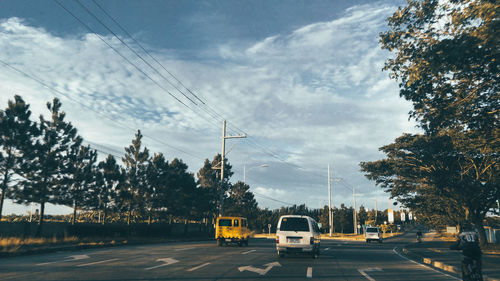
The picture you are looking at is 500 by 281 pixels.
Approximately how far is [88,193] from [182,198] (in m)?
14.3

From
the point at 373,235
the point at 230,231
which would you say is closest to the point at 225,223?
the point at 230,231

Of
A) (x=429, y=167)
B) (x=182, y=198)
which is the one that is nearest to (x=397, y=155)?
(x=429, y=167)

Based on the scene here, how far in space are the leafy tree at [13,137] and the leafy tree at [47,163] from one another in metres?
0.66

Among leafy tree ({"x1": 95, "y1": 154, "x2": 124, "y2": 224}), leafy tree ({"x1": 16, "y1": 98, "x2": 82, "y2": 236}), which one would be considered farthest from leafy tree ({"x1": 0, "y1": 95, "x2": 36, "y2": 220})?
leafy tree ({"x1": 95, "y1": 154, "x2": 124, "y2": 224})

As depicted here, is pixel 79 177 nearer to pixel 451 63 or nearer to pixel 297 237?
pixel 297 237

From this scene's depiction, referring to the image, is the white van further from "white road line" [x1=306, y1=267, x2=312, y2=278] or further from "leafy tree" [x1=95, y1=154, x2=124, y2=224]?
"leafy tree" [x1=95, y1=154, x2=124, y2=224]

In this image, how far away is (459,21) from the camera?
33.7 ft

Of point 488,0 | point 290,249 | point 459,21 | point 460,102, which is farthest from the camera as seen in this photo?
point 290,249

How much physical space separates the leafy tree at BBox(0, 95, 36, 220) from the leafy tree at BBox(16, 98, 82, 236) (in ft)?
2.18

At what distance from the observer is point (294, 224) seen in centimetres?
1714

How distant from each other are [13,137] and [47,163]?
375cm

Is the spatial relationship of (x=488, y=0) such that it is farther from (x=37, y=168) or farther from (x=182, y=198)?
(x=182, y=198)

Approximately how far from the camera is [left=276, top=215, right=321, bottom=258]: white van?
53.9 ft

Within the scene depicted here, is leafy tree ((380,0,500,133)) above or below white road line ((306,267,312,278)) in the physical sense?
above
